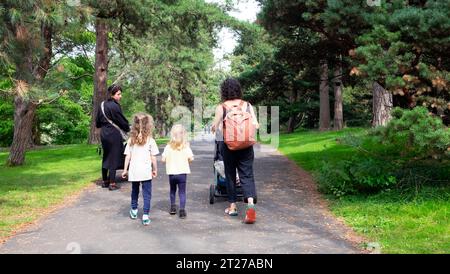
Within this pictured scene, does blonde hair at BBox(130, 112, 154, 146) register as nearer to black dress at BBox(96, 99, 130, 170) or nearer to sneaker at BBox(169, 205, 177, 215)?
sneaker at BBox(169, 205, 177, 215)

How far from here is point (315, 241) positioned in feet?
18.9

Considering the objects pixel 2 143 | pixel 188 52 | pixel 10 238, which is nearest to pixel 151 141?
pixel 10 238

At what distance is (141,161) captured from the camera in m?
7.08

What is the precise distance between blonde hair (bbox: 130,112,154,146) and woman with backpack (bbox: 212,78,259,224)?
970 mm

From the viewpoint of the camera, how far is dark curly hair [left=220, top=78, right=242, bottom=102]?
275 inches

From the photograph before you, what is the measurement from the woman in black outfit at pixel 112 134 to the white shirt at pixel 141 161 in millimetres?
2675

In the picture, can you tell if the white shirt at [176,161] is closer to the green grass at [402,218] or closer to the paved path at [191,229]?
the paved path at [191,229]

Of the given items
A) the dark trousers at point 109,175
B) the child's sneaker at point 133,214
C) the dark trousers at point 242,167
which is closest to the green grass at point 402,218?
the dark trousers at point 242,167

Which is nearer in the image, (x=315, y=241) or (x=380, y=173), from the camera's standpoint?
(x=315, y=241)

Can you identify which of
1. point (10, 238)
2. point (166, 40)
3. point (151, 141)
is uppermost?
point (166, 40)

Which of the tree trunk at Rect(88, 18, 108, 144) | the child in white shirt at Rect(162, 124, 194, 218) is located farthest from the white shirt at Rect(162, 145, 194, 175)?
the tree trunk at Rect(88, 18, 108, 144)

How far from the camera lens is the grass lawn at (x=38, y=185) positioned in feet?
24.9
